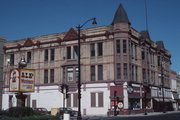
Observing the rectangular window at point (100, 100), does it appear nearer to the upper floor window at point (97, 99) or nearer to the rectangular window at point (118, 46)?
the upper floor window at point (97, 99)

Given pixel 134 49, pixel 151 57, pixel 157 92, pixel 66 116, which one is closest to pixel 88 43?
pixel 134 49

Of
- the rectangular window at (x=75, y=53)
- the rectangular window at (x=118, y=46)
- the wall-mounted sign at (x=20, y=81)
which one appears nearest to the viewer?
the wall-mounted sign at (x=20, y=81)

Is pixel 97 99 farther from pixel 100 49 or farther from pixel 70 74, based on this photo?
pixel 100 49

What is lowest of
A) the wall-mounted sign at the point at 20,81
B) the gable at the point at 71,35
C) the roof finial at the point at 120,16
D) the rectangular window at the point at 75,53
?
the wall-mounted sign at the point at 20,81

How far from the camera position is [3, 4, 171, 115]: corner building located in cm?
4334

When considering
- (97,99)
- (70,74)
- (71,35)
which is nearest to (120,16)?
(71,35)

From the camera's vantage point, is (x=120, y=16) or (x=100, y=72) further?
(x=120, y=16)

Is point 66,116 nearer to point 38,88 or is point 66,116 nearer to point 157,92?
point 38,88

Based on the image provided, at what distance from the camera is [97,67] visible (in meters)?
45.1

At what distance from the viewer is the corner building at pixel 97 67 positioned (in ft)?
142

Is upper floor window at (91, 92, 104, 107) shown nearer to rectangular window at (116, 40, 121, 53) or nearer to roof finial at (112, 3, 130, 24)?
rectangular window at (116, 40, 121, 53)

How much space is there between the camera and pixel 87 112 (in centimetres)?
4441

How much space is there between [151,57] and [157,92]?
7204mm

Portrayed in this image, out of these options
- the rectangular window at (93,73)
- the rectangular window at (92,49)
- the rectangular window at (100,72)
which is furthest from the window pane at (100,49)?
the rectangular window at (93,73)
